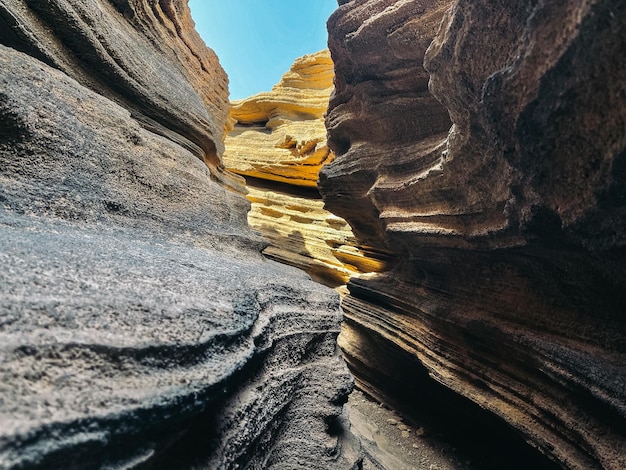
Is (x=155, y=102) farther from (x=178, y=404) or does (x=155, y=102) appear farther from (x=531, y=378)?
(x=531, y=378)

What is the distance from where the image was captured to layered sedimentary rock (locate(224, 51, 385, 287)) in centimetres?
1030

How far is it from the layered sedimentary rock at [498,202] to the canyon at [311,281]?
0.02 metres

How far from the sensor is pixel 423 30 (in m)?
4.43

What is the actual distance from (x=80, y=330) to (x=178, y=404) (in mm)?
466

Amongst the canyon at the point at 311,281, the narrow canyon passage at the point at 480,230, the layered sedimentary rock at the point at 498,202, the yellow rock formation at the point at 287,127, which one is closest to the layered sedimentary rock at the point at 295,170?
the yellow rock formation at the point at 287,127

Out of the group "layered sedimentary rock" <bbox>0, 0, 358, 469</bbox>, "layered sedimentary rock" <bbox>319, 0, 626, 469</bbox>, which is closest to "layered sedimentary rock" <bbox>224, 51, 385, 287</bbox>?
"layered sedimentary rock" <bbox>319, 0, 626, 469</bbox>

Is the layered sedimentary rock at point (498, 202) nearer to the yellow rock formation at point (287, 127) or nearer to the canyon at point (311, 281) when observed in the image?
the canyon at point (311, 281)

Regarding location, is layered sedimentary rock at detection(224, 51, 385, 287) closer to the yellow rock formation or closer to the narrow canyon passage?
the yellow rock formation

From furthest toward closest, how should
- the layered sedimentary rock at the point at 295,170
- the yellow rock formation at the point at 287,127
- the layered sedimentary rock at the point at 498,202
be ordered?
1. the yellow rock formation at the point at 287,127
2. the layered sedimentary rock at the point at 295,170
3. the layered sedimentary rock at the point at 498,202

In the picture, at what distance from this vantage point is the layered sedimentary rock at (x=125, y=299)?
42.6 inches

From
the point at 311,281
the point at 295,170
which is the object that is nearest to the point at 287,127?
the point at 295,170

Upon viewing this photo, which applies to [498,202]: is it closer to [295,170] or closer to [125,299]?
[125,299]

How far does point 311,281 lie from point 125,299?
2452 millimetres

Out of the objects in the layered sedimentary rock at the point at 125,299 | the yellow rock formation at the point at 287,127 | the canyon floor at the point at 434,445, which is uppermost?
the yellow rock formation at the point at 287,127
